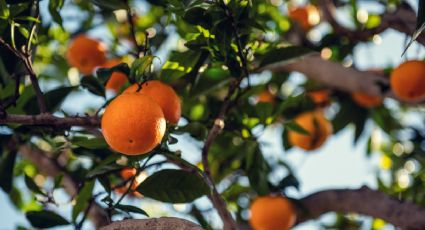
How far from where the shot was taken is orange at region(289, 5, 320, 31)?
2.93m

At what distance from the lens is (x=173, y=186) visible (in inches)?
66.6

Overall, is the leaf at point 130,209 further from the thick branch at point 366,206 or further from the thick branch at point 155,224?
the thick branch at point 366,206

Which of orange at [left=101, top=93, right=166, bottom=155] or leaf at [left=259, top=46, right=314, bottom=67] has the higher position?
orange at [left=101, top=93, right=166, bottom=155]

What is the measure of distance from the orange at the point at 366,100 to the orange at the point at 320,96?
4.7 inches

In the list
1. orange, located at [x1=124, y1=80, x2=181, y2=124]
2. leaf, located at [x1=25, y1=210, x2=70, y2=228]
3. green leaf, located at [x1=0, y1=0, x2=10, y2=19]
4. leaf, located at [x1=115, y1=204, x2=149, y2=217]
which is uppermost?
green leaf, located at [x1=0, y1=0, x2=10, y2=19]

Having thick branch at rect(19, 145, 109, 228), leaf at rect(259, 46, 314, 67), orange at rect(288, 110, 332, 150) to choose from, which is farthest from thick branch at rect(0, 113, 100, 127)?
orange at rect(288, 110, 332, 150)

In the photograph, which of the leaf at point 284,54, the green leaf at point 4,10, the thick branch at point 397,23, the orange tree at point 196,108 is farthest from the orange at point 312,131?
the green leaf at point 4,10

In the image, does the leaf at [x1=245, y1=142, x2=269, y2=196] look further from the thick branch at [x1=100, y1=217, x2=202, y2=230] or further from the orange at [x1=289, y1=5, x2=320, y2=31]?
the orange at [x1=289, y1=5, x2=320, y2=31]

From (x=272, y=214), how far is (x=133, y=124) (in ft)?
2.87

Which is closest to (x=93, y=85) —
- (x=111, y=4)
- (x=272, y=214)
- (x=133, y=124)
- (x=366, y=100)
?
(x=111, y=4)

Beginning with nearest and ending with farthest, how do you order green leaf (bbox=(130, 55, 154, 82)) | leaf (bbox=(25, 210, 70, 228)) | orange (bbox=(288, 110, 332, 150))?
green leaf (bbox=(130, 55, 154, 82)) < leaf (bbox=(25, 210, 70, 228)) < orange (bbox=(288, 110, 332, 150))

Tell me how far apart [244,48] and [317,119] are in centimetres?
91

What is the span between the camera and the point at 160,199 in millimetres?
1688

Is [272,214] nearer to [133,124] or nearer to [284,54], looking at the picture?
[284,54]
